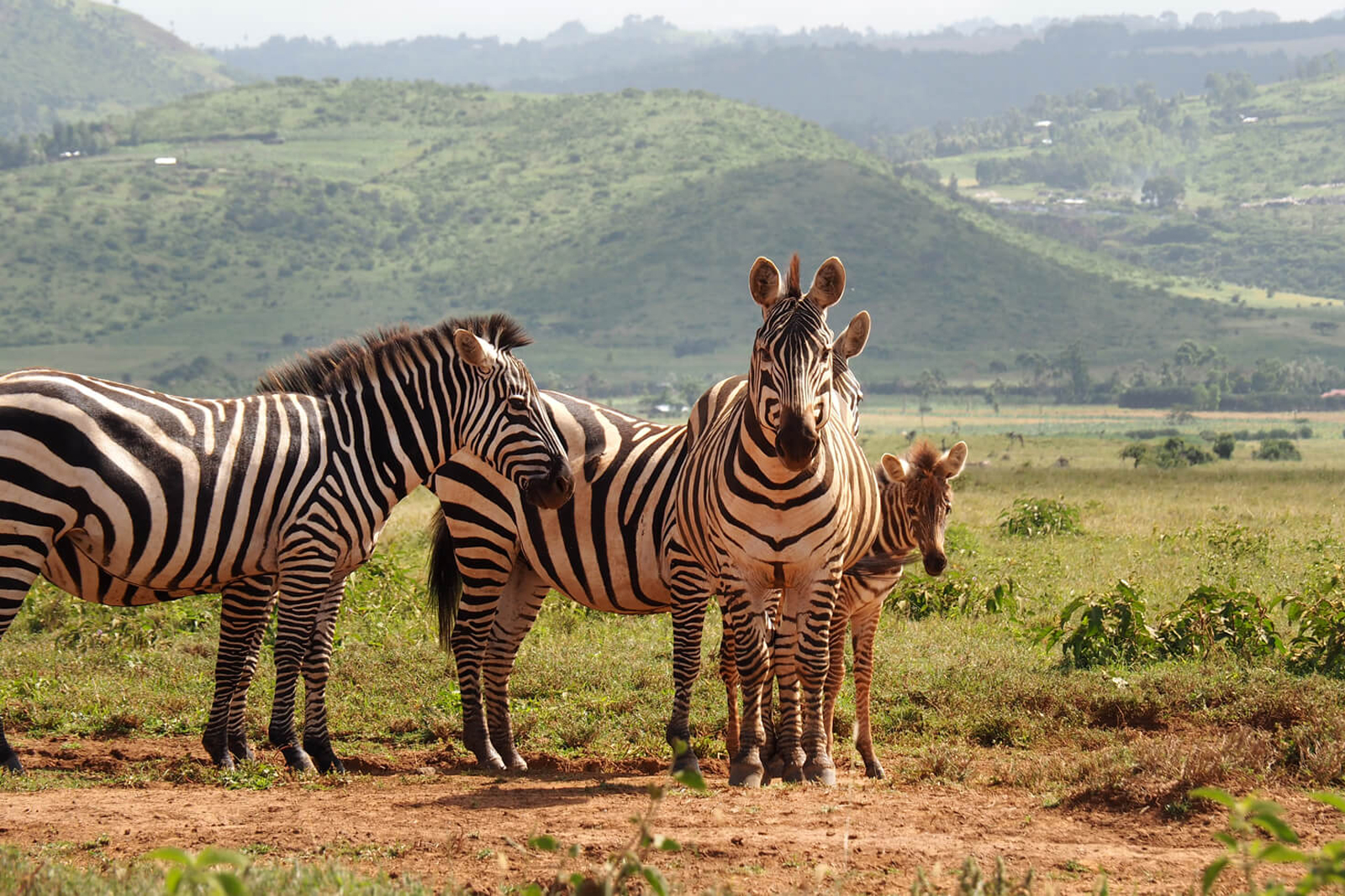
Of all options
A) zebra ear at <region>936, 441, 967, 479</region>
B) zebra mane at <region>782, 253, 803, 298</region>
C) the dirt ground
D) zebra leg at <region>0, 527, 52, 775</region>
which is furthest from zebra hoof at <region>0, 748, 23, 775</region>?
zebra ear at <region>936, 441, 967, 479</region>

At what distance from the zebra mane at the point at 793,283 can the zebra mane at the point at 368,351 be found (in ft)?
6.45

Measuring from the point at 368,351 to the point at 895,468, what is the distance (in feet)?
11.4

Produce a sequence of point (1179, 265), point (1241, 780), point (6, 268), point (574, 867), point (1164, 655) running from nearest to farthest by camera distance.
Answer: point (574, 867), point (1241, 780), point (1164, 655), point (6, 268), point (1179, 265)

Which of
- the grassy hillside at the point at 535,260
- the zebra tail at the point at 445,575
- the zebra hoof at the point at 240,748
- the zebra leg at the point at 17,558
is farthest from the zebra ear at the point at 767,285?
the grassy hillside at the point at 535,260

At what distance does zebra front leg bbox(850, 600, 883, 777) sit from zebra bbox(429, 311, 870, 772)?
1.29 meters

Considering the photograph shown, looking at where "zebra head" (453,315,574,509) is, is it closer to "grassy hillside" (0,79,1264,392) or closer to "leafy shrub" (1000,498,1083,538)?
"leafy shrub" (1000,498,1083,538)

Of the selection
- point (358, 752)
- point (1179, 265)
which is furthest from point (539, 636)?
point (1179, 265)

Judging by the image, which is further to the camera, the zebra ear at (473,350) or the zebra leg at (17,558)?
the zebra ear at (473,350)

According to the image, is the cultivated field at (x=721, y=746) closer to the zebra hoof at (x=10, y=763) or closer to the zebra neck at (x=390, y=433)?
the zebra hoof at (x=10, y=763)

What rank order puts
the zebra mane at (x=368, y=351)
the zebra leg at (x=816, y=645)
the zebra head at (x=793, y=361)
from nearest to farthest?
1. the zebra head at (x=793, y=361)
2. the zebra leg at (x=816, y=645)
3. the zebra mane at (x=368, y=351)

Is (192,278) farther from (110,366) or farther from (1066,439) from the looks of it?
(1066,439)

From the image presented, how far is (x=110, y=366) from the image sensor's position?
117625 millimetres

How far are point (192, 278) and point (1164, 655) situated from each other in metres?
155

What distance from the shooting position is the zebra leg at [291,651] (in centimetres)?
812
